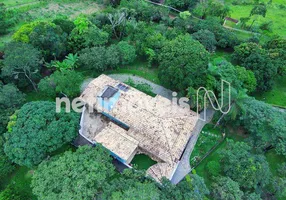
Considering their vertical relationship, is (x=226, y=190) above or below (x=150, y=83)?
below

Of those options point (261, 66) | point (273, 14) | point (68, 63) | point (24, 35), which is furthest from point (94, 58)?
point (273, 14)

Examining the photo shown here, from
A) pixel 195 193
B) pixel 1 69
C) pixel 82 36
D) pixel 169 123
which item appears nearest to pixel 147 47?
pixel 82 36

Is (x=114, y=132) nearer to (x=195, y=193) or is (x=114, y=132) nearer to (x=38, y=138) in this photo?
(x=38, y=138)

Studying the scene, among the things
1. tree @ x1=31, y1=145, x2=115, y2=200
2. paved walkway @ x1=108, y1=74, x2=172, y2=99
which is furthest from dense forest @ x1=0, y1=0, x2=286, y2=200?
paved walkway @ x1=108, y1=74, x2=172, y2=99

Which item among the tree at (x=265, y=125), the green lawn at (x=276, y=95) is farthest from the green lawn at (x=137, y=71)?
the green lawn at (x=276, y=95)

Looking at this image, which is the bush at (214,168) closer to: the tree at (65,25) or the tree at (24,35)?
the tree at (65,25)

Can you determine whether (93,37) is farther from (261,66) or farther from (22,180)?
(261,66)
